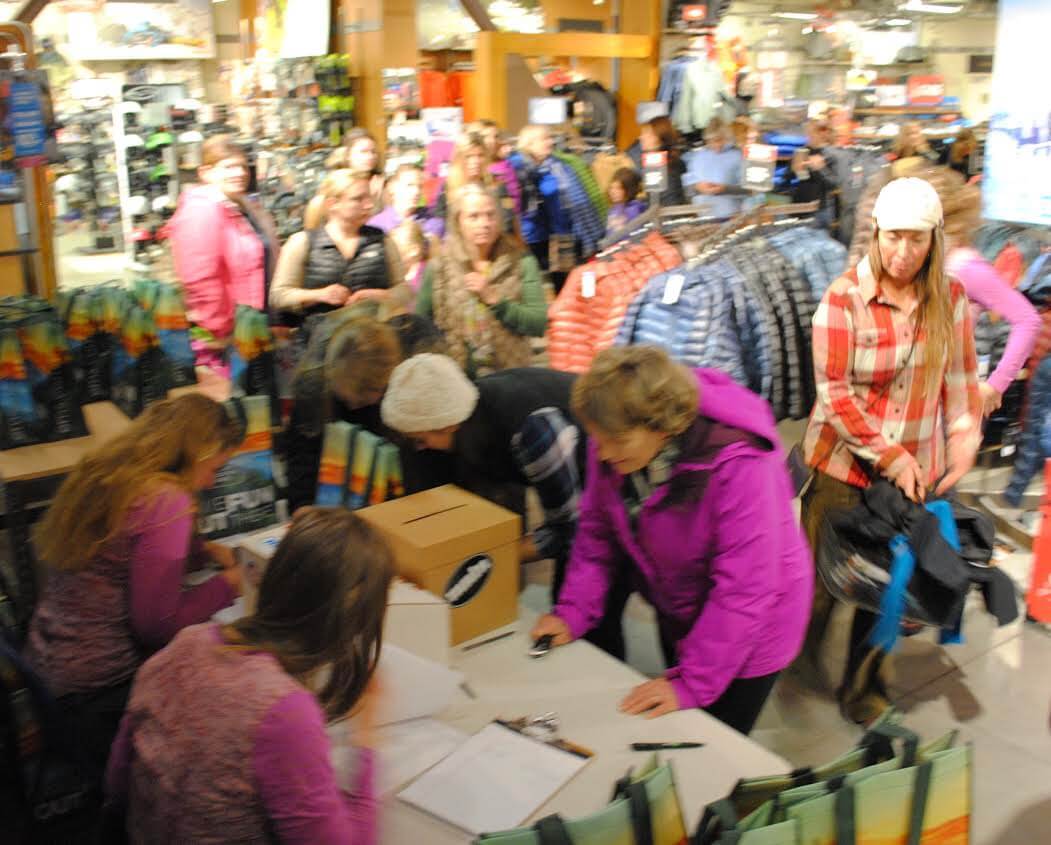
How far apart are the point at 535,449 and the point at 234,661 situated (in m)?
1.27

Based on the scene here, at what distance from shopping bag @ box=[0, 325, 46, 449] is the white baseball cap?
2544mm

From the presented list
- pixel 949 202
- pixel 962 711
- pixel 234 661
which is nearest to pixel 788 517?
pixel 234 661

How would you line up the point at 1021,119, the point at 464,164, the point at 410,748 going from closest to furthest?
the point at 410,748 < the point at 1021,119 < the point at 464,164

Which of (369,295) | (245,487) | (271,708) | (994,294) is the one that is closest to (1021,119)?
(994,294)

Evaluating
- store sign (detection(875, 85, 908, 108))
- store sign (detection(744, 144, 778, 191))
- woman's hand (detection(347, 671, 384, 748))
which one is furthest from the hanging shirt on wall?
woman's hand (detection(347, 671, 384, 748))

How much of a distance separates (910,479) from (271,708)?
2.10 meters

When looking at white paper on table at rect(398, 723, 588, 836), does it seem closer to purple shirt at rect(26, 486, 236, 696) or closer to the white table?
the white table

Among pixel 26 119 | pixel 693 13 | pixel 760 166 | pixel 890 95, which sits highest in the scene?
pixel 693 13

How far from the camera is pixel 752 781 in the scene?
1.63 metres

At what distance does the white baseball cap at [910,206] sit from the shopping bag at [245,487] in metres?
1.77

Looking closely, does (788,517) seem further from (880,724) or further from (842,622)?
(842,622)

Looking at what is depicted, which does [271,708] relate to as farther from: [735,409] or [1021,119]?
[1021,119]

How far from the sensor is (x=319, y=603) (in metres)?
1.63

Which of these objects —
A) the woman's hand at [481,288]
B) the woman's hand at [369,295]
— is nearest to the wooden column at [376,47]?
the woman's hand at [369,295]
